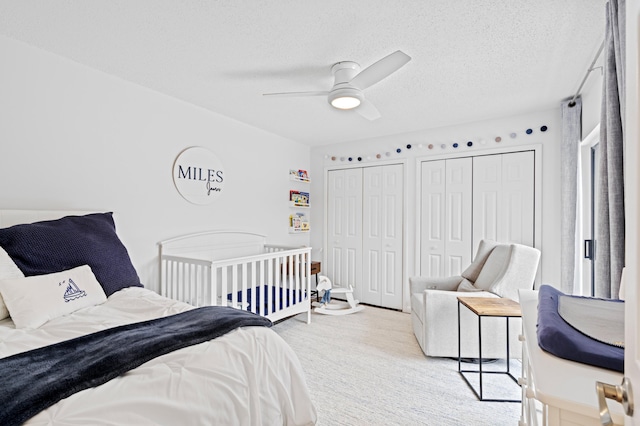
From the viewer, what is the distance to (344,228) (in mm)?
4527

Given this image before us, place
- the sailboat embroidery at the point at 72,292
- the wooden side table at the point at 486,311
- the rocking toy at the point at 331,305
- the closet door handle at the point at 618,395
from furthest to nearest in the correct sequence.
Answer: the rocking toy at the point at 331,305
the wooden side table at the point at 486,311
the sailboat embroidery at the point at 72,292
the closet door handle at the point at 618,395

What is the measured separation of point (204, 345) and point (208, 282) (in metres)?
1.29

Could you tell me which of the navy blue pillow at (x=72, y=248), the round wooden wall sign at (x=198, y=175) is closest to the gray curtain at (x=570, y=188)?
the round wooden wall sign at (x=198, y=175)

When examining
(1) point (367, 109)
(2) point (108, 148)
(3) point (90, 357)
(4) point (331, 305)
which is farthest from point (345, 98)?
(4) point (331, 305)

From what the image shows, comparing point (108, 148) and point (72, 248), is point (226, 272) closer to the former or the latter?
point (72, 248)

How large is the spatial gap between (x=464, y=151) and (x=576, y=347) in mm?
3332

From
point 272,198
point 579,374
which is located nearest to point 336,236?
point 272,198

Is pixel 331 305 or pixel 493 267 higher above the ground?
pixel 493 267

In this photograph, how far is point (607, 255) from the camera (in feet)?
4.77

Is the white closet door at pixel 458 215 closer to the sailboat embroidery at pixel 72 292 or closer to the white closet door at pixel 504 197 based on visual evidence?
the white closet door at pixel 504 197

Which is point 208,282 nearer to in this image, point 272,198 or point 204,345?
point 204,345

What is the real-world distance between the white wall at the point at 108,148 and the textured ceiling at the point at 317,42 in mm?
167

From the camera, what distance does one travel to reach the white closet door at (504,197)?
3297mm

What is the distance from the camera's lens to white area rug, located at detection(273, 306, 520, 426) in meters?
1.89
